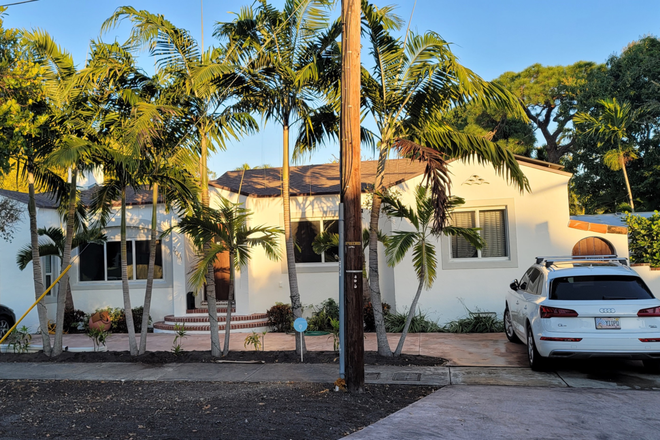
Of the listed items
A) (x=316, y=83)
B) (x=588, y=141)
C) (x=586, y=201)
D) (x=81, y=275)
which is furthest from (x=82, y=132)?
(x=586, y=201)

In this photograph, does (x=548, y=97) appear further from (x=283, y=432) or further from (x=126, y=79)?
(x=283, y=432)

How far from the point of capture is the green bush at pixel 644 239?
12742mm

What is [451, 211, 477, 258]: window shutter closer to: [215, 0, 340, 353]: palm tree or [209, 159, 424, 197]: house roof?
[209, 159, 424, 197]: house roof

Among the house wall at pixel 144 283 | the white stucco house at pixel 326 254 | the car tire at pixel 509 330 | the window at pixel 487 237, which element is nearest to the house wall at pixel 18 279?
the white stucco house at pixel 326 254

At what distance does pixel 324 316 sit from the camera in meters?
13.6

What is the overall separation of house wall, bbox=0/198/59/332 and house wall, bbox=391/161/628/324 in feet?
33.8

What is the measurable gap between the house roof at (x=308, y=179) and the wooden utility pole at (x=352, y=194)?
6.14 metres

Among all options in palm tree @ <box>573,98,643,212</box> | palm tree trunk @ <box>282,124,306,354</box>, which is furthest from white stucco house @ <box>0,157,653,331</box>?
palm tree @ <box>573,98,643,212</box>

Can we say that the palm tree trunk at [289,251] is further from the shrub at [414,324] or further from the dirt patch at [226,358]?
the shrub at [414,324]

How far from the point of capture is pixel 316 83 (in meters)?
9.56

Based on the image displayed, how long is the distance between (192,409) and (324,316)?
7161 mm

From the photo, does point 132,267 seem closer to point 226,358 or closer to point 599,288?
point 226,358

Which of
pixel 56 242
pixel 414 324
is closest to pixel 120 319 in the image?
pixel 56 242

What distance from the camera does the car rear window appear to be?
7.71 metres
